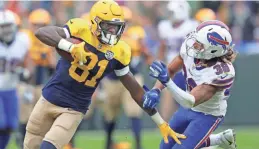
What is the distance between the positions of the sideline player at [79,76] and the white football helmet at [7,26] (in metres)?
2.61

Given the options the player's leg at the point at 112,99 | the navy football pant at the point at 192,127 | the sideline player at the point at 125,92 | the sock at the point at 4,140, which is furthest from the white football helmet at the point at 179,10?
the navy football pant at the point at 192,127

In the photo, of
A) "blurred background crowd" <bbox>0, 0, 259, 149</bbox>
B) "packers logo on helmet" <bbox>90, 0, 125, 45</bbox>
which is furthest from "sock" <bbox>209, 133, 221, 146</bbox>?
"blurred background crowd" <bbox>0, 0, 259, 149</bbox>

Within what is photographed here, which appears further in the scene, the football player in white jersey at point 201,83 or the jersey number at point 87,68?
the jersey number at point 87,68

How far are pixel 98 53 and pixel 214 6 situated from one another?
23.2ft

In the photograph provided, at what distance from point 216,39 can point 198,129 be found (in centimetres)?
80

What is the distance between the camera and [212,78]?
7.11 m

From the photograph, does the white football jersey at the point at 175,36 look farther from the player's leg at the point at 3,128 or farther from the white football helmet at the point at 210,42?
the white football helmet at the point at 210,42

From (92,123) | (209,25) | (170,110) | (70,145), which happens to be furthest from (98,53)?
(92,123)

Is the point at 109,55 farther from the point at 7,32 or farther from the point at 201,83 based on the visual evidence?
the point at 7,32

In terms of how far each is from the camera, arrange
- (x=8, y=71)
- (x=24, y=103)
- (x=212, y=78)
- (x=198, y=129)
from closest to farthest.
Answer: (x=212, y=78), (x=198, y=129), (x=8, y=71), (x=24, y=103)

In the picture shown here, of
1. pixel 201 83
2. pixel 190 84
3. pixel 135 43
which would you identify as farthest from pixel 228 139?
pixel 135 43

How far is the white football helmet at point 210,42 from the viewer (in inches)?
281

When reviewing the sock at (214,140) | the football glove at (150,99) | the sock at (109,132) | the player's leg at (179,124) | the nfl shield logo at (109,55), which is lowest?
the sock at (109,132)

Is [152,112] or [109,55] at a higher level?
[109,55]
